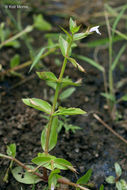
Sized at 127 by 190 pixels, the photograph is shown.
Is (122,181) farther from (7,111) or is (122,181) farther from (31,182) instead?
(7,111)

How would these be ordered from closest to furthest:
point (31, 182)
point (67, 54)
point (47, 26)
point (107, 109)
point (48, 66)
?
point (67, 54)
point (31, 182)
point (107, 109)
point (48, 66)
point (47, 26)

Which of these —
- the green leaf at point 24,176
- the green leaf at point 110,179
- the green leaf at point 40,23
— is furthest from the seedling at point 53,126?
the green leaf at point 40,23

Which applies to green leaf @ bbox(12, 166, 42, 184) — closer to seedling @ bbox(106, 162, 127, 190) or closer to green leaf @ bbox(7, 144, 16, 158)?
green leaf @ bbox(7, 144, 16, 158)

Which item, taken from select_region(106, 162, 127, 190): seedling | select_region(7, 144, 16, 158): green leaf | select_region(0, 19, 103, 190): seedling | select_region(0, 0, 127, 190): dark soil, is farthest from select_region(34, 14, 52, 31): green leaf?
select_region(106, 162, 127, 190): seedling

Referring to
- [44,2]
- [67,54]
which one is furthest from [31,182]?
[44,2]

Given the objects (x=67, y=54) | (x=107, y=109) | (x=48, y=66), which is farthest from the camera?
(x=48, y=66)

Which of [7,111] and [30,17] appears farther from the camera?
[30,17]

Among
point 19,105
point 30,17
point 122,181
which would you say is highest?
point 30,17
